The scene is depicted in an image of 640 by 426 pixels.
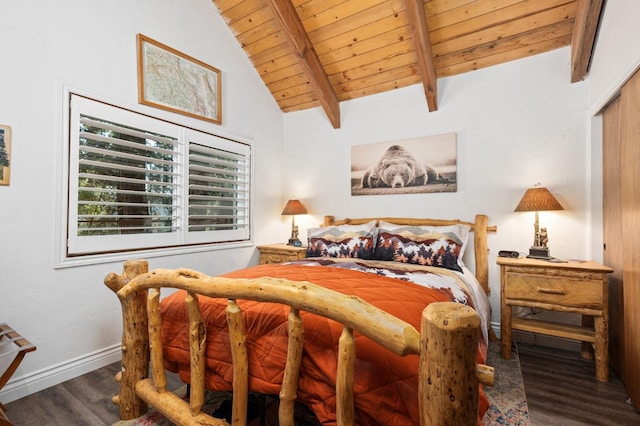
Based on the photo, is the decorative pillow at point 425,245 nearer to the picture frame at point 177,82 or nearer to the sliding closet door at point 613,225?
the sliding closet door at point 613,225

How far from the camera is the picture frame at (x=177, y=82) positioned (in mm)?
2566

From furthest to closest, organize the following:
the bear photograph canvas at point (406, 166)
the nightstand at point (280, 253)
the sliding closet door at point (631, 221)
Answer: the nightstand at point (280, 253), the bear photograph canvas at point (406, 166), the sliding closet door at point (631, 221)

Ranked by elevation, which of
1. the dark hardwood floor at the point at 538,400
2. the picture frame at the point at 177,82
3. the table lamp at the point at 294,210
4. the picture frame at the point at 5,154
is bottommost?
the dark hardwood floor at the point at 538,400

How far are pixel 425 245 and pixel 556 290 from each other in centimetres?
92

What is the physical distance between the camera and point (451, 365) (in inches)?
30.1

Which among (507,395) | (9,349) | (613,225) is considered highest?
(613,225)

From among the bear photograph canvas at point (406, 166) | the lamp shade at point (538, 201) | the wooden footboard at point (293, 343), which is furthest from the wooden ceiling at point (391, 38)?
the wooden footboard at point (293, 343)

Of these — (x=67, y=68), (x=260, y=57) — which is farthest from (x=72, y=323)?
(x=260, y=57)

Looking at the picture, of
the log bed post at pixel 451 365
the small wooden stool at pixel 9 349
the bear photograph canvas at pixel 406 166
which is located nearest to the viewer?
the log bed post at pixel 451 365

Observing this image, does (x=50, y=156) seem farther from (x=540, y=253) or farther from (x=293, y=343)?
(x=540, y=253)

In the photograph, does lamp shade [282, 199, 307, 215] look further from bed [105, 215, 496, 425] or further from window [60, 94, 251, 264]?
bed [105, 215, 496, 425]

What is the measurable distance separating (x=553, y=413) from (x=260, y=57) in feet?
12.6

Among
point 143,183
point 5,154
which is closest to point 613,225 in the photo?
point 143,183

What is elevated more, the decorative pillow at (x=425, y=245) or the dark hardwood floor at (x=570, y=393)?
the decorative pillow at (x=425, y=245)
